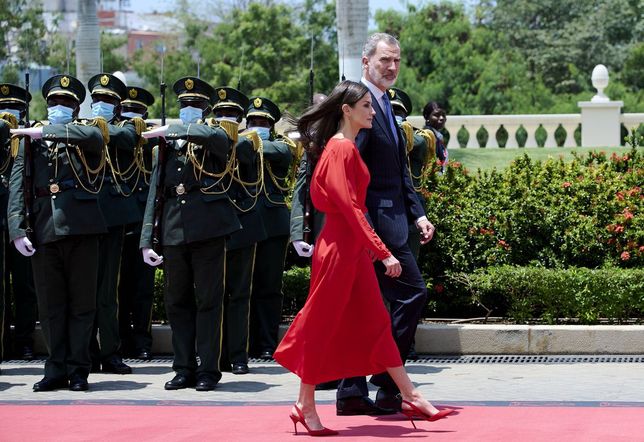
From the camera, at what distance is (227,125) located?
10.4 m

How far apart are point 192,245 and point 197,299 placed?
1.27 ft

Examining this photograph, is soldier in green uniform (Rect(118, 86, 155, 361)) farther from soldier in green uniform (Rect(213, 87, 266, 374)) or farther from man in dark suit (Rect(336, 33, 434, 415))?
man in dark suit (Rect(336, 33, 434, 415))

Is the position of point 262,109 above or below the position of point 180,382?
above

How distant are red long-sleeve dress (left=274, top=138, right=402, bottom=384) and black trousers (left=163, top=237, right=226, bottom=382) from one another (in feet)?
5.88

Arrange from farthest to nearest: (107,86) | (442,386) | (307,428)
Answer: (107,86) → (442,386) → (307,428)

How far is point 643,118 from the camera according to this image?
2559 cm

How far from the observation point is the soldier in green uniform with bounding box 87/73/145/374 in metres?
11.2

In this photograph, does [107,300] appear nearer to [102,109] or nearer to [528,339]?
[102,109]

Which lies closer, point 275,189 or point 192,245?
point 192,245

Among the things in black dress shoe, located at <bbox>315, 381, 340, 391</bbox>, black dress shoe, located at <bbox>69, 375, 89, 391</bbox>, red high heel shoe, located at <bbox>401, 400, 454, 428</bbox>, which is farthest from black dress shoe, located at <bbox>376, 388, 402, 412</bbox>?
black dress shoe, located at <bbox>69, 375, 89, 391</bbox>

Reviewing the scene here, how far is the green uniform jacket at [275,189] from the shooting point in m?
11.8

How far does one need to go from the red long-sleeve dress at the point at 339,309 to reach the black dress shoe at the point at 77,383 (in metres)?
2.30

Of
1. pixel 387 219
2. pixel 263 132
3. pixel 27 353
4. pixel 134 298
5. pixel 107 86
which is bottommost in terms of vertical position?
pixel 27 353

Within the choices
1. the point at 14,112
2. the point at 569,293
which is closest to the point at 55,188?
the point at 14,112
